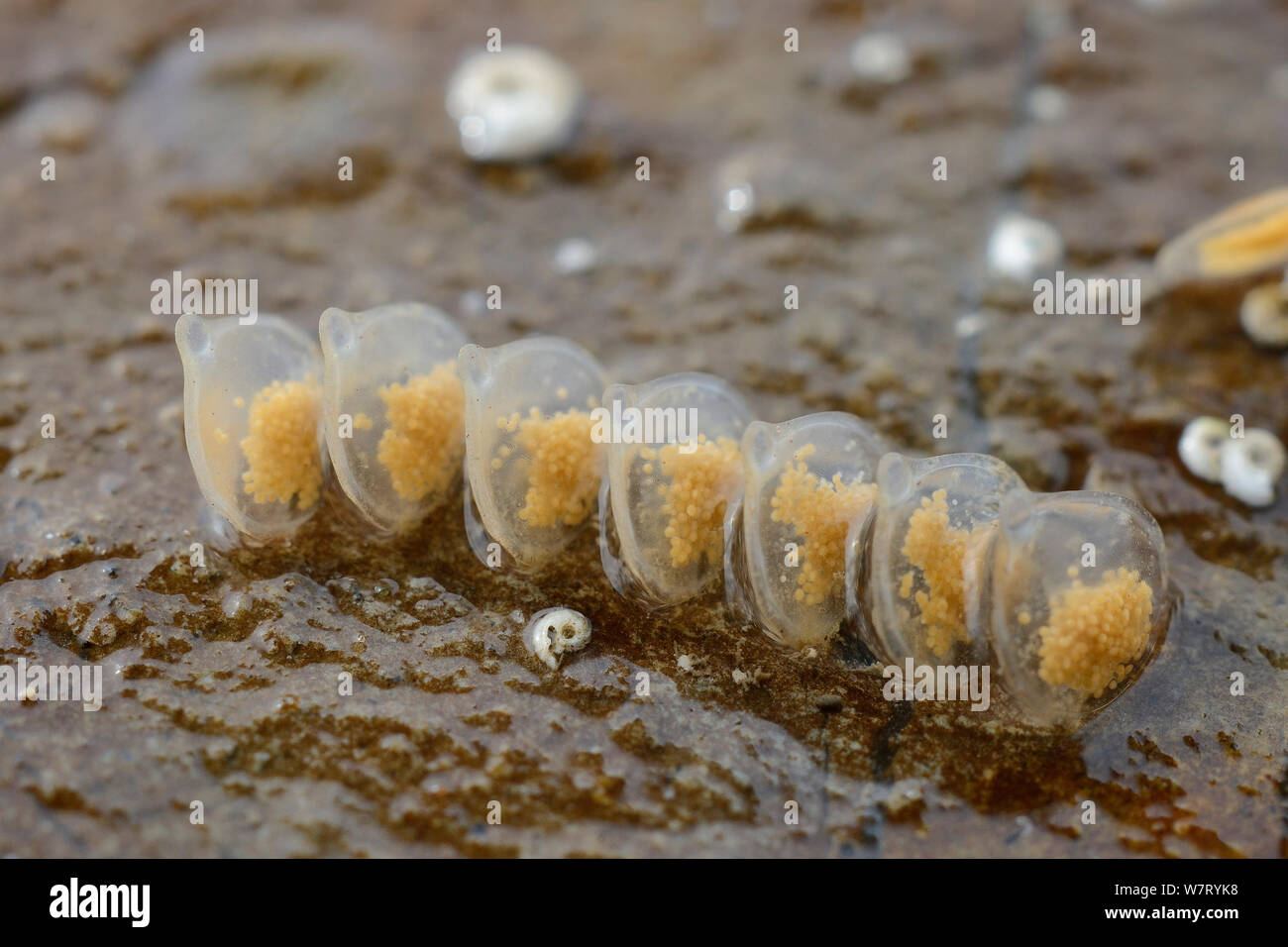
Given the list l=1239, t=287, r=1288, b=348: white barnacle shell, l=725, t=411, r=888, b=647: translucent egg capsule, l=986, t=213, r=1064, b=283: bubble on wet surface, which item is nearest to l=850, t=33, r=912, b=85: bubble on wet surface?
l=986, t=213, r=1064, b=283: bubble on wet surface

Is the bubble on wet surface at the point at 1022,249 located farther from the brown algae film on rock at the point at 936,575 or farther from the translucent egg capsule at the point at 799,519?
the brown algae film on rock at the point at 936,575

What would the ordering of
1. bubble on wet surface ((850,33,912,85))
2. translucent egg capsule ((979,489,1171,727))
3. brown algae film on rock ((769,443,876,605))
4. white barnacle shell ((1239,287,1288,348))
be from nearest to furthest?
translucent egg capsule ((979,489,1171,727)) → brown algae film on rock ((769,443,876,605)) → white barnacle shell ((1239,287,1288,348)) → bubble on wet surface ((850,33,912,85))

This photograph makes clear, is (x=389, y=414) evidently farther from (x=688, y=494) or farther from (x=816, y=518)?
(x=816, y=518)

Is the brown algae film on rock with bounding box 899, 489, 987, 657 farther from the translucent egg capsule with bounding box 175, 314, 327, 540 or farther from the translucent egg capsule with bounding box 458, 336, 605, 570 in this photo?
the translucent egg capsule with bounding box 175, 314, 327, 540

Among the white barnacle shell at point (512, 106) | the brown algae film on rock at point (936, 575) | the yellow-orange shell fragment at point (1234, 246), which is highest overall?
the white barnacle shell at point (512, 106)

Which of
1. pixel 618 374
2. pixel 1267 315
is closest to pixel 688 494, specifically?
pixel 618 374

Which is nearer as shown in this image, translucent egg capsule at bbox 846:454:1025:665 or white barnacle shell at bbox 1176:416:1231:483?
translucent egg capsule at bbox 846:454:1025:665

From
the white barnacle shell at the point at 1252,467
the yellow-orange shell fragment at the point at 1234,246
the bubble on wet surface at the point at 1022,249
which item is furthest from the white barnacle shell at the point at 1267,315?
the bubble on wet surface at the point at 1022,249

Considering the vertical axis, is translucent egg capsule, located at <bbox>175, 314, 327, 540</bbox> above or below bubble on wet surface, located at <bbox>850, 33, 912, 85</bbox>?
below
